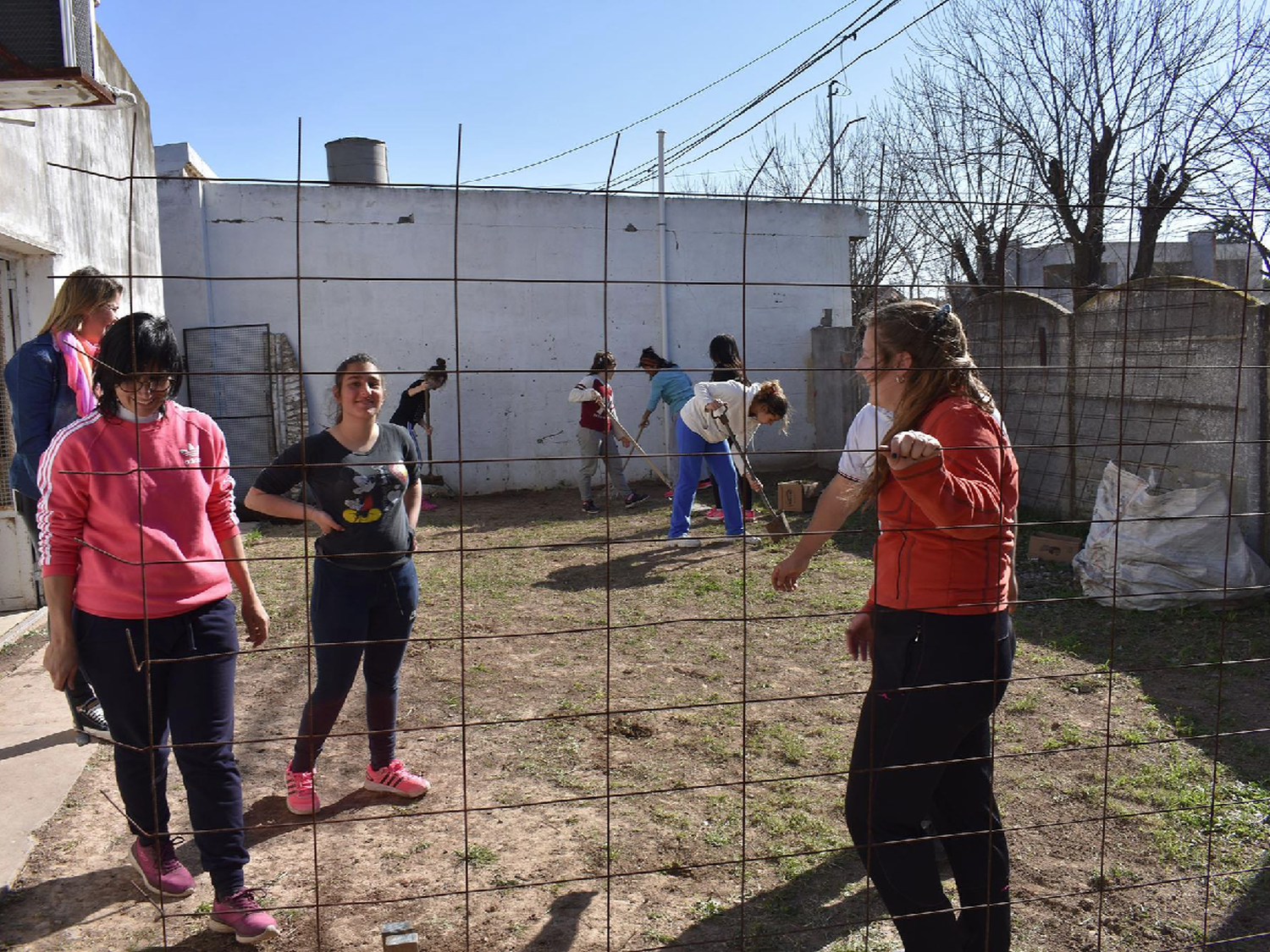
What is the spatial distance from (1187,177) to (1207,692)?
7.66 metres

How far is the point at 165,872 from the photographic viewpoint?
2801 millimetres

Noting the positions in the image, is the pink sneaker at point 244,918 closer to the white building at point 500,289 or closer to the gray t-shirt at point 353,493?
the gray t-shirt at point 353,493

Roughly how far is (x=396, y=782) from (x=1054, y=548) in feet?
17.1

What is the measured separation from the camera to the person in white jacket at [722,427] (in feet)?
21.8

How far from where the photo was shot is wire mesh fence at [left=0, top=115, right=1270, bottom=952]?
2668 mm

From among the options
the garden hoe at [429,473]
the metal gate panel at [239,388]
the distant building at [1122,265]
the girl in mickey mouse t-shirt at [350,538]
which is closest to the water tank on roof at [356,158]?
the metal gate panel at [239,388]

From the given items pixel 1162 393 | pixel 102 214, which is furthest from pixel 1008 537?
pixel 102 214

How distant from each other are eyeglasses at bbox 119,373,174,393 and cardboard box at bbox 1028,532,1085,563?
239 inches

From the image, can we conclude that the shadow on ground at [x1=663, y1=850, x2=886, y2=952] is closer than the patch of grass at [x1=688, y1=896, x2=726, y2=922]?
Yes

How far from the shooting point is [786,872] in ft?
9.86

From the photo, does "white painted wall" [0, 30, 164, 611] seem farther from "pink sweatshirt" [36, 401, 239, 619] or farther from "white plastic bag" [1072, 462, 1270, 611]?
"white plastic bag" [1072, 462, 1270, 611]

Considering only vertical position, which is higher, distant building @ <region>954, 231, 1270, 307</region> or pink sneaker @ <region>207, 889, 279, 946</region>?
distant building @ <region>954, 231, 1270, 307</region>

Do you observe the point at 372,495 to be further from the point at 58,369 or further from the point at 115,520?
the point at 58,369

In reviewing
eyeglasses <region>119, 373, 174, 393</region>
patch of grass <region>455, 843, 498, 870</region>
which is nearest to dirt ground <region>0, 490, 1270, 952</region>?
patch of grass <region>455, 843, 498, 870</region>
